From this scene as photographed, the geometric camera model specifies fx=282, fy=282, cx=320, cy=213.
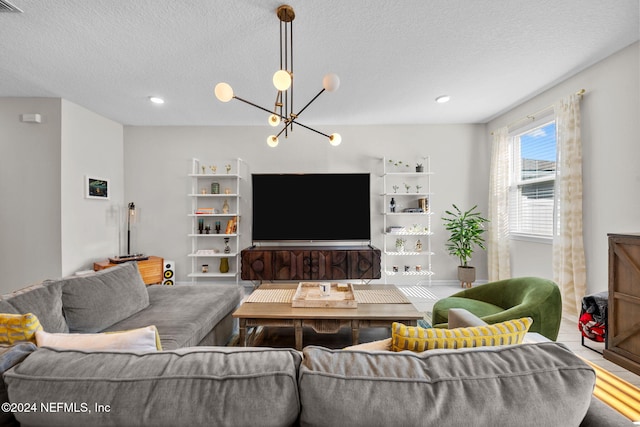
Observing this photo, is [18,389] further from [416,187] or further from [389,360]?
[416,187]

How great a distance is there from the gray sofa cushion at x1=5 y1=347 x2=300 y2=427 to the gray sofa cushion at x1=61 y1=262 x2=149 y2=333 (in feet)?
4.05

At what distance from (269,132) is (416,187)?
2.46 m

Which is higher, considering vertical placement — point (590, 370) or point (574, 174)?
point (574, 174)

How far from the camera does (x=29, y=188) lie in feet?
11.1

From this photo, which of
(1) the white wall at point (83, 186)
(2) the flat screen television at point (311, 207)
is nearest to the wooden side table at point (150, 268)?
(1) the white wall at point (83, 186)

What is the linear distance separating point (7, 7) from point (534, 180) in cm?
509

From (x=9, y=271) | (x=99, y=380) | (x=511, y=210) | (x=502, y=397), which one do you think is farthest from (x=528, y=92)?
(x=9, y=271)

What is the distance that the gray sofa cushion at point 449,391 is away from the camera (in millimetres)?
649

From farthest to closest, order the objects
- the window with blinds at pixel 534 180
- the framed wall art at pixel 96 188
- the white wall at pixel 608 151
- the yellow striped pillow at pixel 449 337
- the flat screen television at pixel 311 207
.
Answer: the flat screen television at pixel 311 207 → the framed wall art at pixel 96 188 → the window with blinds at pixel 534 180 → the white wall at pixel 608 151 → the yellow striped pillow at pixel 449 337

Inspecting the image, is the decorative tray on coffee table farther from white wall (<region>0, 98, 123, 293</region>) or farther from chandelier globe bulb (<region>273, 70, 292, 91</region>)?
white wall (<region>0, 98, 123, 293</region>)

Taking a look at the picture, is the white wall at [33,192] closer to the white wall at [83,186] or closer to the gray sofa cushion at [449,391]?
the white wall at [83,186]

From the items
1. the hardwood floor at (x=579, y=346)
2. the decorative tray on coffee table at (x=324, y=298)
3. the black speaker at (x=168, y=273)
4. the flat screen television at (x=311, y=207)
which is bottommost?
the hardwood floor at (x=579, y=346)

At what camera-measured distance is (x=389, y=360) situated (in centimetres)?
76

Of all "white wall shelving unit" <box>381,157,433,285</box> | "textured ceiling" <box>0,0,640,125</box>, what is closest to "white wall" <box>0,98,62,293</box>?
"textured ceiling" <box>0,0,640,125</box>
